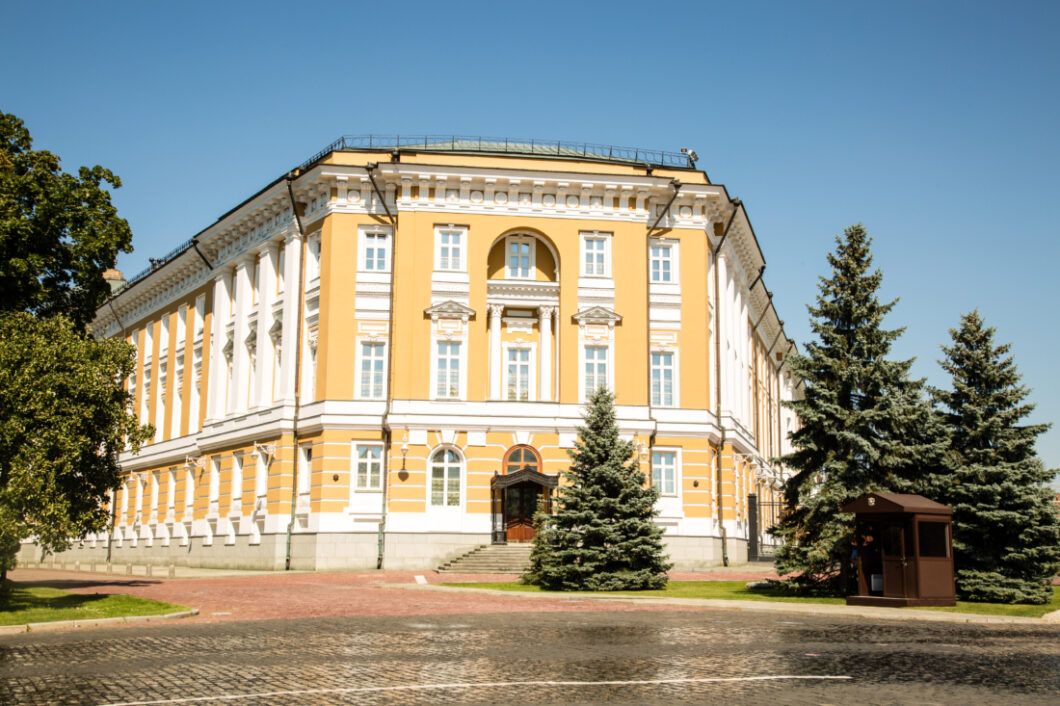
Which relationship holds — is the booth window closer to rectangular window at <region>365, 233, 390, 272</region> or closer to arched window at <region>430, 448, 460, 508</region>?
arched window at <region>430, 448, 460, 508</region>

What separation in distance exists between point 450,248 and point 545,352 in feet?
17.9

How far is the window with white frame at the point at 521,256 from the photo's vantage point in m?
41.3

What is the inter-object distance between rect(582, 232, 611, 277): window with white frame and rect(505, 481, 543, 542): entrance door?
8.64 metres

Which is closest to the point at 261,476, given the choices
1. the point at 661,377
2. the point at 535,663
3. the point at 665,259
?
the point at 661,377

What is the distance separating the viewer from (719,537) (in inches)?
1586

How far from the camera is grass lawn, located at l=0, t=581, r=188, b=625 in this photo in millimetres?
19328

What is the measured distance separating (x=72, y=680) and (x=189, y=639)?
4.65 m

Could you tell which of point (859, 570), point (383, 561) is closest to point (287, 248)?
point (383, 561)

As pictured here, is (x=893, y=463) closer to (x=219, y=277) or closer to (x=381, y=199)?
(x=381, y=199)

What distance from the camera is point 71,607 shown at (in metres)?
21.4

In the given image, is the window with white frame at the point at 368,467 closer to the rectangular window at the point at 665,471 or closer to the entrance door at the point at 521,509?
the entrance door at the point at 521,509

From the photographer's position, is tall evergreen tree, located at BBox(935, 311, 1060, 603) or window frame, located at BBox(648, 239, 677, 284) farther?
window frame, located at BBox(648, 239, 677, 284)

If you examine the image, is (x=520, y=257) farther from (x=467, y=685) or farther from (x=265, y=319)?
(x=467, y=685)

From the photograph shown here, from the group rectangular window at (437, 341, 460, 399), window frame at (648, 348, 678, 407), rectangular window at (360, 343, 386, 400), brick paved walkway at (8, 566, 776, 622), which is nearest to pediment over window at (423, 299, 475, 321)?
rectangular window at (437, 341, 460, 399)
